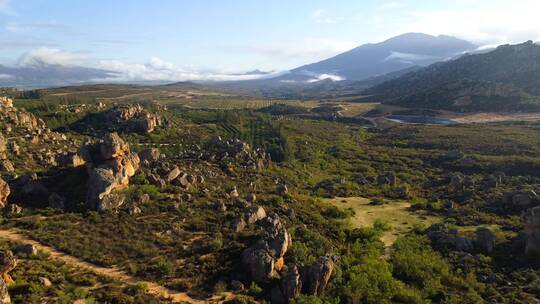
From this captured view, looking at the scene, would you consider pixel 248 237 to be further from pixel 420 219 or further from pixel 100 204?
pixel 420 219

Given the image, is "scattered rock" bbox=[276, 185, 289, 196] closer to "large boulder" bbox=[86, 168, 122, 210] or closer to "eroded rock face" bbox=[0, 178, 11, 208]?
"large boulder" bbox=[86, 168, 122, 210]

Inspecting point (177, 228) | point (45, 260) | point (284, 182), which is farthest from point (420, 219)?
point (45, 260)

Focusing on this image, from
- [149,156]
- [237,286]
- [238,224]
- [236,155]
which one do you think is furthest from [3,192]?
[236,155]

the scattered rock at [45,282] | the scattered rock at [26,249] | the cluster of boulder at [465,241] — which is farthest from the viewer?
the cluster of boulder at [465,241]

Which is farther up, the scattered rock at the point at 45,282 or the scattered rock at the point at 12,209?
the scattered rock at the point at 12,209

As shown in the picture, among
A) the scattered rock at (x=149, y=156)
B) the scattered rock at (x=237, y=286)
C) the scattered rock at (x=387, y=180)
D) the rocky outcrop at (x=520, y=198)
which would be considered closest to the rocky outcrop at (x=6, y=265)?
the scattered rock at (x=237, y=286)

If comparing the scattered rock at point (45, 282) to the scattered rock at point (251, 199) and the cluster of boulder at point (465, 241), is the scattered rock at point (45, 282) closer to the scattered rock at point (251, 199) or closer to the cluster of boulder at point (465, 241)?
the scattered rock at point (251, 199)

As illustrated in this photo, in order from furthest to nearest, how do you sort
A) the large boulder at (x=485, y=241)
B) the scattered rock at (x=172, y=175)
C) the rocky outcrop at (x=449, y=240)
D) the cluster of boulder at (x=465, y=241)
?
1. the scattered rock at (x=172, y=175)
2. the rocky outcrop at (x=449, y=240)
3. the cluster of boulder at (x=465, y=241)
4. the large boulder at (x=485, y=241)
